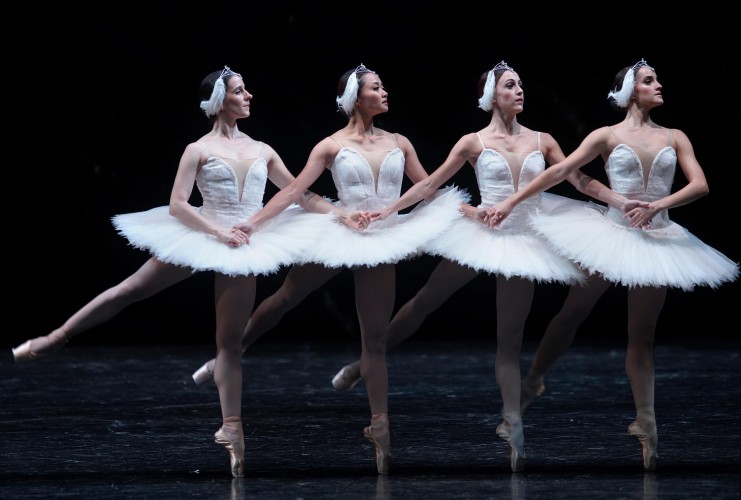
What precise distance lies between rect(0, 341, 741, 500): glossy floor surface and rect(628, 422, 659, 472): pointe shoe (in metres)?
0.04

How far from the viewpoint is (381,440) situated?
4.14 meters

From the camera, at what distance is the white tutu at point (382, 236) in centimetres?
413

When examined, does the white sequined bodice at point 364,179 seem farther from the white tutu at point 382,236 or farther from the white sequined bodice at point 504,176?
the white sequined bodice at point 504,176

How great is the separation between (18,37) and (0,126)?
0.57 m

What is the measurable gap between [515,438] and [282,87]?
13.4 ft

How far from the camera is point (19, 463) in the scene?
4227 millimetres

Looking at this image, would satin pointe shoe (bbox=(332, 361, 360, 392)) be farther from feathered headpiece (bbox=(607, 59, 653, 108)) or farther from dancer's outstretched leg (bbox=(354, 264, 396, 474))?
feathered headpiece (bbox=(607, 59, 653, 108))

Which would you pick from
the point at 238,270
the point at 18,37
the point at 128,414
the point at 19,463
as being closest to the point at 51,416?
the point at 128,414

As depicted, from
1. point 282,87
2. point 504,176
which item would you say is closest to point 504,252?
point 504,176

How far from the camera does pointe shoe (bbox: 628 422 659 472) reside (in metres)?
4.05

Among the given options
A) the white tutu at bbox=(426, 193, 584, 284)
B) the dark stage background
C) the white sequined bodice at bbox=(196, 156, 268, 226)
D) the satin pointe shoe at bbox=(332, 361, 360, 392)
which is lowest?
the satin pointe shoe at bbox=(332, 361, 360, 392)

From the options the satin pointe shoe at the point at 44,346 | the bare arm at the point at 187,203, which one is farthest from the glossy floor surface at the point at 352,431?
the bare arm at the point at 187,203

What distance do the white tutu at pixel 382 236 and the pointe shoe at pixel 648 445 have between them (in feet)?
3.18

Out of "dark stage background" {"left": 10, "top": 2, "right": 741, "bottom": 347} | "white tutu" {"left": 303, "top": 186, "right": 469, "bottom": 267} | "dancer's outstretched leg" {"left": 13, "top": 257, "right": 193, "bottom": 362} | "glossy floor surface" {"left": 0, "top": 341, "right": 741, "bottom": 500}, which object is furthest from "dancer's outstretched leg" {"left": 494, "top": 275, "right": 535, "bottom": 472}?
"dark stage background" {"left": 10, "top": 2, "right": 741, "bottom": 347}
